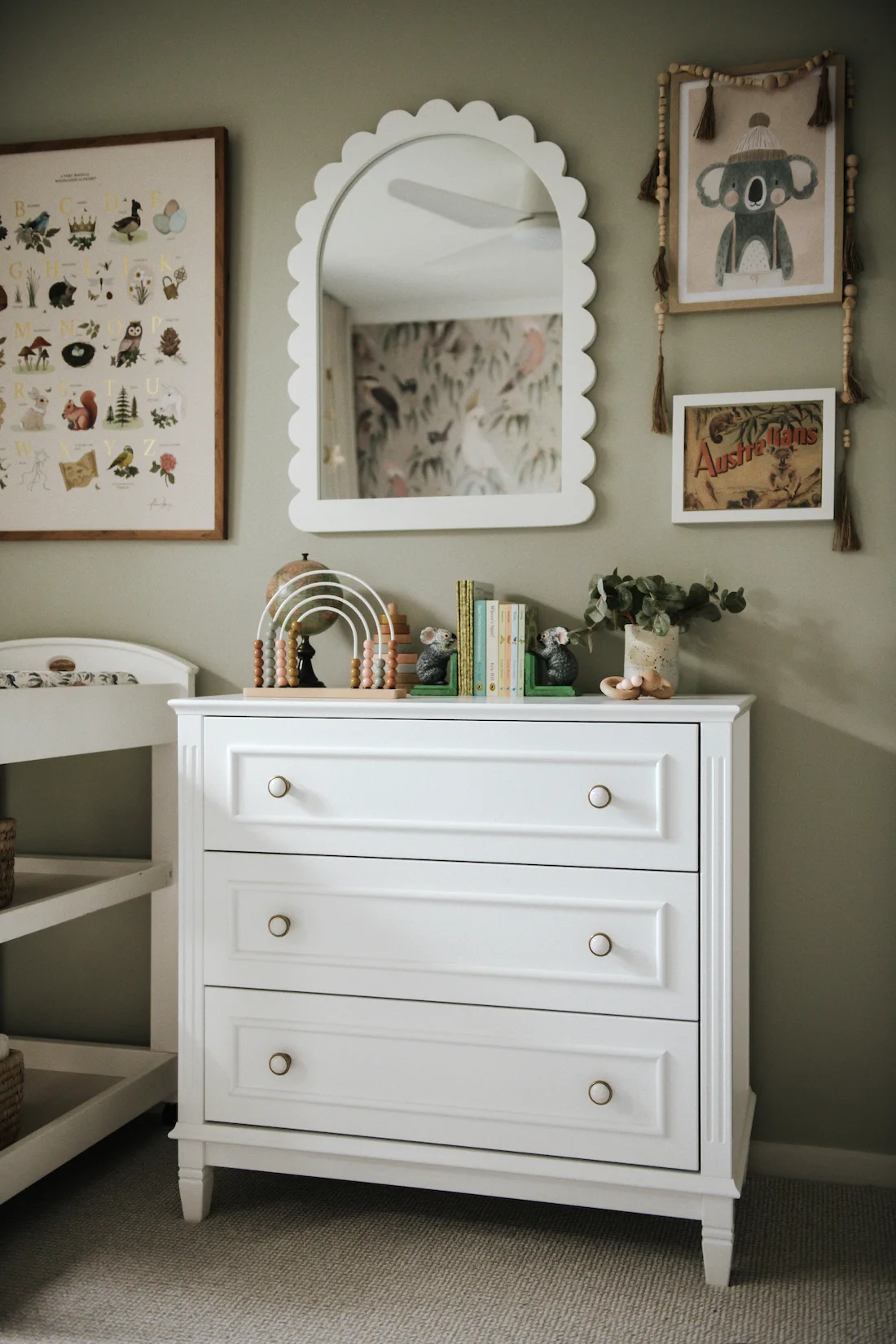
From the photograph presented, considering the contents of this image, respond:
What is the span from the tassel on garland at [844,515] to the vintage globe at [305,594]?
0.98 meters

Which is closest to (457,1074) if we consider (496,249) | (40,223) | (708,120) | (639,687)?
(639,687)

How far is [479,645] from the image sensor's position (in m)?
2.18

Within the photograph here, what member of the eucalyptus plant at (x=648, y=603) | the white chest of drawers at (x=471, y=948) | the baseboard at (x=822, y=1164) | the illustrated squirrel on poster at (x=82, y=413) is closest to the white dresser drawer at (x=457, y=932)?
the white chest of drawers at (x=471, y=948)

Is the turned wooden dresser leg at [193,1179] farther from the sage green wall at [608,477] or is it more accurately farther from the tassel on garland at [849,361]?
the tassel on garland at [849,361]

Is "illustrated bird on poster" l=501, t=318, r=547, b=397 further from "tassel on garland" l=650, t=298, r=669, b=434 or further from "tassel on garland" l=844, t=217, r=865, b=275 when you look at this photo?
"tassel on garland" l=844, t=217, r=865, b=275

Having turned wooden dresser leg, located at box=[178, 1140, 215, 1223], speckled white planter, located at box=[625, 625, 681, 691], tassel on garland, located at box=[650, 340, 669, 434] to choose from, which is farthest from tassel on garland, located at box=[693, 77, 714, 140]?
turned wooden dresser leg, located at box=[178, 1140, 215, 1223]

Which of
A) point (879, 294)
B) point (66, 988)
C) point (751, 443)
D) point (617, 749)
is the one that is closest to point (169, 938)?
point (66, 988)

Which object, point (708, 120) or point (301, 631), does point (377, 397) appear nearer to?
point (301, 631)

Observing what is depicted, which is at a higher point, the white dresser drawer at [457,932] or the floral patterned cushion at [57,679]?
the floral patterned cushion at [57,679]

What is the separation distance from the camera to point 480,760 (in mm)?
1892

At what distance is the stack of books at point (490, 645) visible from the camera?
2166 millimetres

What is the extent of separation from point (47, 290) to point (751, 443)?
161 centimetres

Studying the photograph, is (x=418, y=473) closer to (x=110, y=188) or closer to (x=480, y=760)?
(x=480, y=760)

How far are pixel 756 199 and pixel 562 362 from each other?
48 cm
